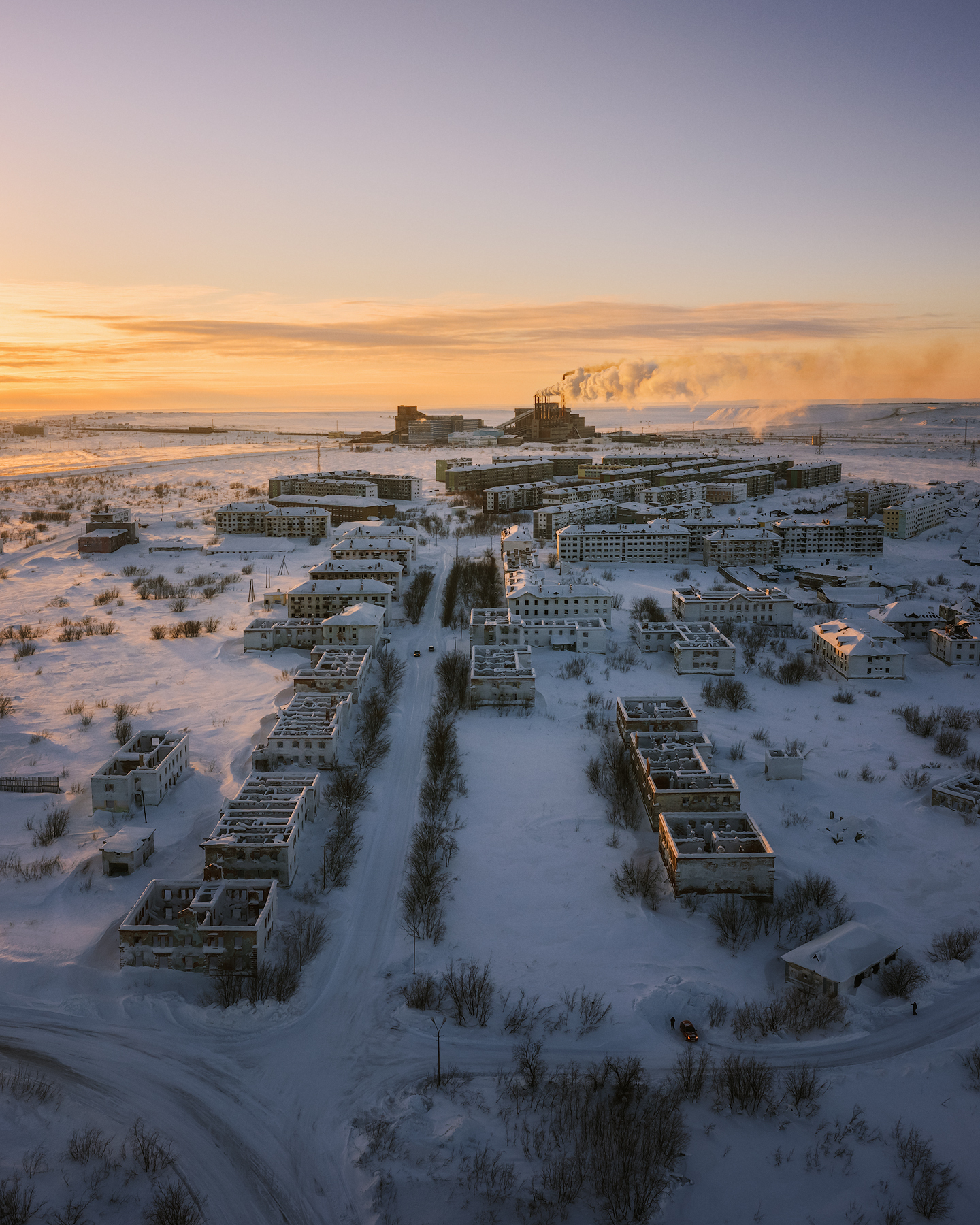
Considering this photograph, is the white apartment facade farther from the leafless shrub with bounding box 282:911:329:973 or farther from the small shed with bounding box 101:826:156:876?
the small shed with bounding box 101:826:156:876

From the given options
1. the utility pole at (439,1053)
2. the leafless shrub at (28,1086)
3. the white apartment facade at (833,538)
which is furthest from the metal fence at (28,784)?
the white apartment facade at (833,538)

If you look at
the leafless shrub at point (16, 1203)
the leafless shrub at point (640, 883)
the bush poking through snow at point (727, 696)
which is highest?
the leafless shrub at point (16, 1203)

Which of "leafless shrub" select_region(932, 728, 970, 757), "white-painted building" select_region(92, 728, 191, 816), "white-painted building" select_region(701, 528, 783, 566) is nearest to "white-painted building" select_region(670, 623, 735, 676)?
"leafless shrub" select_region(932, 728, 970, 757)

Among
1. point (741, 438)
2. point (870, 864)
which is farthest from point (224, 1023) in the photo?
point (741, 438)

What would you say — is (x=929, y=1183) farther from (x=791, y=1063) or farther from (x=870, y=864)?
(x=870, y=864)

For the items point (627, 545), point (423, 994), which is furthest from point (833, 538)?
point (423, 994)

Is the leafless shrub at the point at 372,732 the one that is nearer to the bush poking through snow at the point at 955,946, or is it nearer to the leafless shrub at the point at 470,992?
the leafless shrub at the point at 470,992
